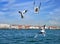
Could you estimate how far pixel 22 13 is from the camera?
73.6ft

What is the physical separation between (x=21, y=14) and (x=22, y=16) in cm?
53

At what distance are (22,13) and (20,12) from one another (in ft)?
0.74

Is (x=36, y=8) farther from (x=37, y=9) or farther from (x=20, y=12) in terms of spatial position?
(x=20, y=12)

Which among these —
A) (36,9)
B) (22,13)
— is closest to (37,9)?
(36,9)

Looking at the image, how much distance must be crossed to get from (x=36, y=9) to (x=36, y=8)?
9.1 inches

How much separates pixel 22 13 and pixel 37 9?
5.12 feet

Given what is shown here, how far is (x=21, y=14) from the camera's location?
2225 cm

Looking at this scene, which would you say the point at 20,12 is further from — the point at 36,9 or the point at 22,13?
the point at 36,9

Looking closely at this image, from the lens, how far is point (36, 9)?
22.4 m

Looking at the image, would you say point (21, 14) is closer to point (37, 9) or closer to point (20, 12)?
point (20, 12)

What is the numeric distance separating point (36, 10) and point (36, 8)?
0.54 metres

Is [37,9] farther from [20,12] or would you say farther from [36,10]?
[20,12]

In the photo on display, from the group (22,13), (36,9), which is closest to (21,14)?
(22,13)

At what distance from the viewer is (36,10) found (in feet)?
72.6
